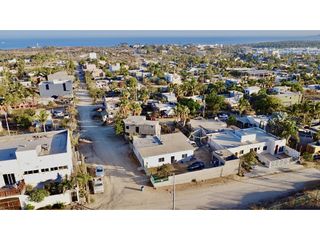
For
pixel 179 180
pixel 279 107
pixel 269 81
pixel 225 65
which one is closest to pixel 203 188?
pixel 179 180

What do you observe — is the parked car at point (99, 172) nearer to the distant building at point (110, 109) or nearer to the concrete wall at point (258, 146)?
the concrete wall at point (258, 146)

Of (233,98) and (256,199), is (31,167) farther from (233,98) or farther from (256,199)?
(233,98)

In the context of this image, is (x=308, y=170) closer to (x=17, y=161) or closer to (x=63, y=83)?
(x=17, y=161)

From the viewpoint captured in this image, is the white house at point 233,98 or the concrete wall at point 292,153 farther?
the white house at point 233,98

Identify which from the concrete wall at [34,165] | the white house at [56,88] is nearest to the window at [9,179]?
the concrete wall at [34,165]

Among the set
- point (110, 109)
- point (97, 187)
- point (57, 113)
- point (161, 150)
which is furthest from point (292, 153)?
point (57, 113)

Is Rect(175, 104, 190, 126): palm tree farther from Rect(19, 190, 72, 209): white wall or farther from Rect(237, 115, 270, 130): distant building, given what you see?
Rect(19, 190, 72, 209): white wall

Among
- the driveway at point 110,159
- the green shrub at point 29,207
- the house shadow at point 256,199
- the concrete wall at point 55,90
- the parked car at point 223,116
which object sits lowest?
the house shadow at point 256,199
